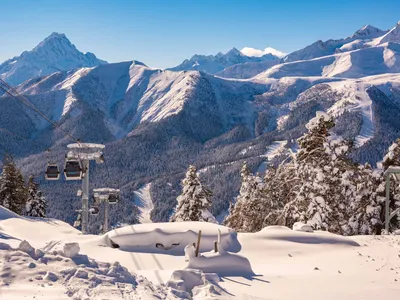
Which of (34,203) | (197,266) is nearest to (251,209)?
(197,266)

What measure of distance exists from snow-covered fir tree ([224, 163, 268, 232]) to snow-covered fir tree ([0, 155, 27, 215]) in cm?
2531

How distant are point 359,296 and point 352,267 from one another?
3.99m

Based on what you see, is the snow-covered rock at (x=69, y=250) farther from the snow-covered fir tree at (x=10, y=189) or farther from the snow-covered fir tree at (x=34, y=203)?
the snow-covered fir tree at (x=34, y=203)

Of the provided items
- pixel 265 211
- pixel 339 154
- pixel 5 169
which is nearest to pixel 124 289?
pixel 339 154

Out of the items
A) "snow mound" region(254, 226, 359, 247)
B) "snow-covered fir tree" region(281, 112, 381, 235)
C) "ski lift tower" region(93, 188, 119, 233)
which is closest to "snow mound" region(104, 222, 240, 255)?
"snow mound" region(254, 226, 359, 247)

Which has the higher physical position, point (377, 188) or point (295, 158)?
point (295, 158)

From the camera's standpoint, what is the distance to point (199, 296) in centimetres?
1011

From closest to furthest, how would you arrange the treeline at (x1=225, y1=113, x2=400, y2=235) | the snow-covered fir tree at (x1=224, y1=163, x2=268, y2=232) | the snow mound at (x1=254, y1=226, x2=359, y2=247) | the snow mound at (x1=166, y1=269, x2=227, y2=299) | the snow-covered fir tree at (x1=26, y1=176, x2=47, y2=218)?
the snow mound at (x1=166, y1=269, x2=227, y2=299)
the snow mound at (x1=254, y1=226, x2=359, y2=247)
the treeline at (x1=225, y1=113, x2=400, y2=235)
the snow-covered fir tree at (x1=224, y1=163, x2=268, y2=232)
the snow-covered fir tree at (x1=26, y1=176, x2=47, y2=218)

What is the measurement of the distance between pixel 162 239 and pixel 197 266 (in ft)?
14.1

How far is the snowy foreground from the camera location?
32.3 feet

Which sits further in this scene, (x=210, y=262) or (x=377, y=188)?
(x=377, y=188)

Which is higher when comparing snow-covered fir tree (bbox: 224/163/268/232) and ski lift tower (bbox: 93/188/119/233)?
ski lift tower (bbox: 93/188/119/233)

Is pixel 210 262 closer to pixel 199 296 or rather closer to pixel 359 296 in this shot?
pixel 199 296

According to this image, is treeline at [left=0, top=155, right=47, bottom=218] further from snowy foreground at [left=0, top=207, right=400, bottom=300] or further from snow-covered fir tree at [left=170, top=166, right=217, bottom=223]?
snowy foreground at [left=0, top=207, right=400, bottom=300]
